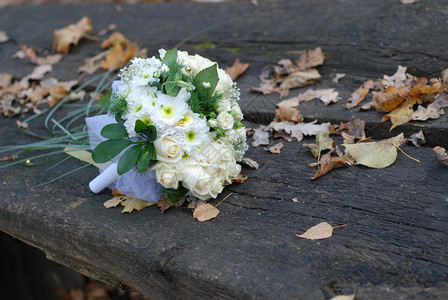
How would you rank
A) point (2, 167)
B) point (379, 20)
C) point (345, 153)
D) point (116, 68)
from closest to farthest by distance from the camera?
point (345, 153) < point (2, 167) < point (379, 20) < point (116, 68)

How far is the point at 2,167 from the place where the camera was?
2.53 meters

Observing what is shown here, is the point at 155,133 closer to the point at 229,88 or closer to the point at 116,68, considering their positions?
the point at 229,88

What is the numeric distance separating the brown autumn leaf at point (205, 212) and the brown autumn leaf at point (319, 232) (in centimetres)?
39

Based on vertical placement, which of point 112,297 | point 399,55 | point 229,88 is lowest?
point 112,297

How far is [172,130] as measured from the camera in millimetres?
1829

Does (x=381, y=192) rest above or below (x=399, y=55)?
below

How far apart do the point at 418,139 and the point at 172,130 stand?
1285 millimetres

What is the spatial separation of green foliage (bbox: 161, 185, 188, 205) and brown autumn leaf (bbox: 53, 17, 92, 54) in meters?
2.45

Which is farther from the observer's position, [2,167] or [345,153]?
[2,167]

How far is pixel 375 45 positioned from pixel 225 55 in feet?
3.57

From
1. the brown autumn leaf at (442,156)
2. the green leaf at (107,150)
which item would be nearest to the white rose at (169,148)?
the green leaf at (107,150)

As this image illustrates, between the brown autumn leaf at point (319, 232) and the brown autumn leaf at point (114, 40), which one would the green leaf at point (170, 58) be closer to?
the brown autumn leaf at point (319, 232)

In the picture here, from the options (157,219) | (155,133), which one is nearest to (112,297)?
(157,219)

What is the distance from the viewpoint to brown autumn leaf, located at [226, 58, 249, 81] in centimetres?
321
